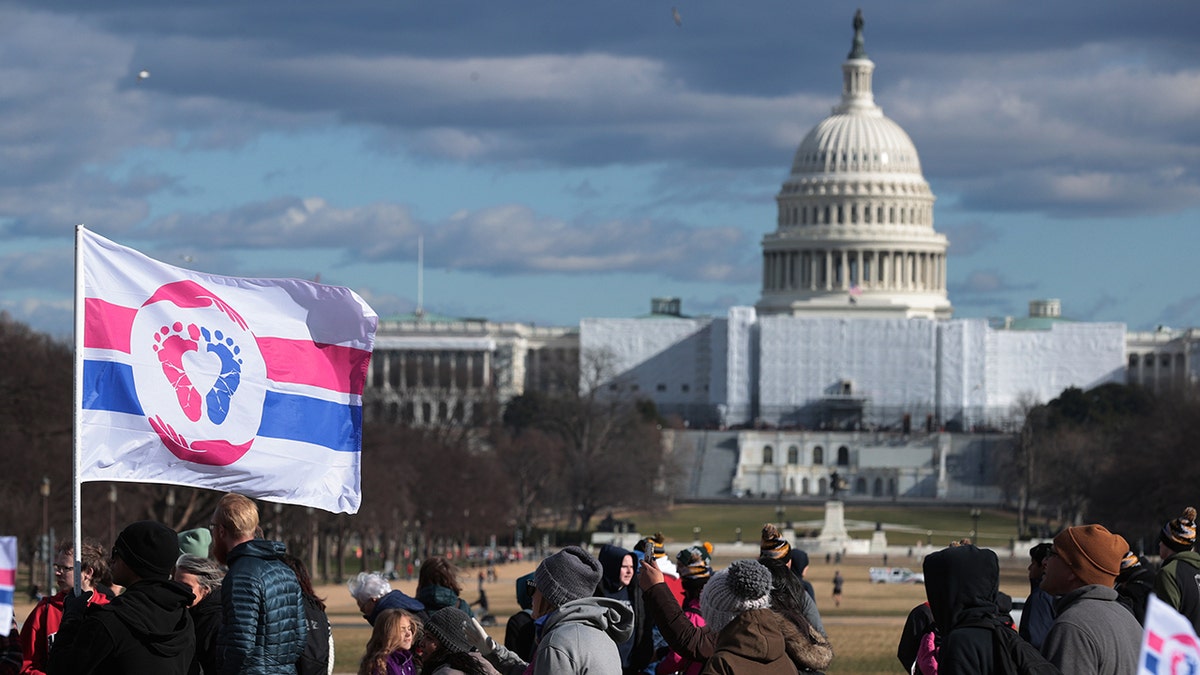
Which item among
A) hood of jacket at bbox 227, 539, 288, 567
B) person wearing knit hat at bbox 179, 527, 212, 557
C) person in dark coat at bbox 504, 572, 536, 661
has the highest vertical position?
hood of jacket at bbox 227, 539, 288, 567

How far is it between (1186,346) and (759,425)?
3852 cm

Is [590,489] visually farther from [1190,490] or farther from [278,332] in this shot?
[278,332]

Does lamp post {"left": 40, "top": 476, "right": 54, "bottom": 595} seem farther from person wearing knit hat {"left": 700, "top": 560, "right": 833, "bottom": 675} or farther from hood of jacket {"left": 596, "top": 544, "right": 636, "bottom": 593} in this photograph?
person wearing knit hat {"left": 700, "top": 560, "right": 833, "bottom": 675}

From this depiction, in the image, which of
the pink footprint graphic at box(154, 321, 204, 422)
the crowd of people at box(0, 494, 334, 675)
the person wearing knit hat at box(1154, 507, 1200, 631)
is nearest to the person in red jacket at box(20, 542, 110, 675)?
the pink footprint graphic at box(154, 321, 204, 422)

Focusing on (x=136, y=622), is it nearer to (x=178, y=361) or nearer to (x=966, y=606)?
(x=178, y=361)

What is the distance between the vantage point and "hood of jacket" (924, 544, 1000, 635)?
32.9 ft

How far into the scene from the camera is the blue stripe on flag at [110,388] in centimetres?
1285

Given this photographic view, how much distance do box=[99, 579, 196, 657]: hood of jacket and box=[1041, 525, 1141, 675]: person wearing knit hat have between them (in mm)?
4012

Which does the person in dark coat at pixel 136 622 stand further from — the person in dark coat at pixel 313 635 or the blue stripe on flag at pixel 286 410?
the blue stripe on flag at pixel 286 410

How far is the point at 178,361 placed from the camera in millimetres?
13258

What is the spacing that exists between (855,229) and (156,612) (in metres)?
173

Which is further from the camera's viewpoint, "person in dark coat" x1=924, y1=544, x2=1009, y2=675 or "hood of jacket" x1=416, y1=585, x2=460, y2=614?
"hood of jacket" x1=416, y1=585, x2=460, y2=614

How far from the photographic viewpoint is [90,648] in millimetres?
10711

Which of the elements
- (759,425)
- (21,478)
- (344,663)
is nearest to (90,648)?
(344,663)
